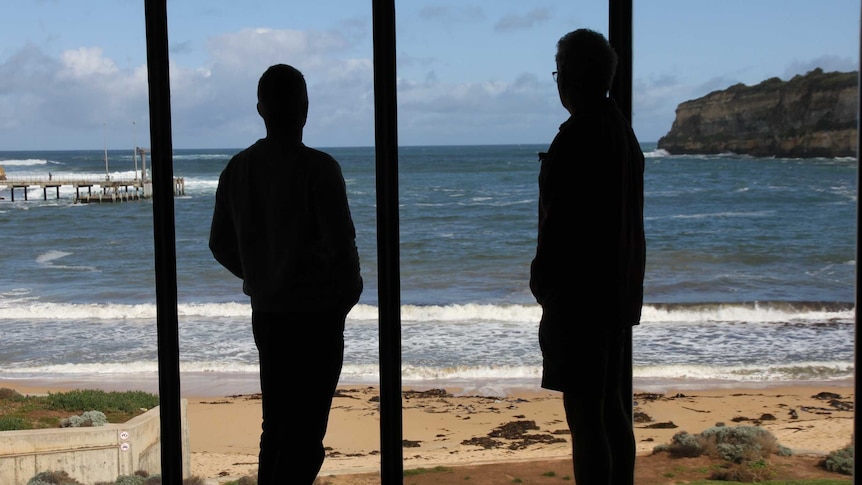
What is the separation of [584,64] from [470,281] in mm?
7824

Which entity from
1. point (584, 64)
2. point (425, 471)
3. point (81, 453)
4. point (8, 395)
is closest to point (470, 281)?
point (8, 395)

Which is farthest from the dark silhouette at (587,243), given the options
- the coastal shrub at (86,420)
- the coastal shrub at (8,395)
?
the coastal shrub at (8,395)

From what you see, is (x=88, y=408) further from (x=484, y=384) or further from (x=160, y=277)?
(x=160, y=277)

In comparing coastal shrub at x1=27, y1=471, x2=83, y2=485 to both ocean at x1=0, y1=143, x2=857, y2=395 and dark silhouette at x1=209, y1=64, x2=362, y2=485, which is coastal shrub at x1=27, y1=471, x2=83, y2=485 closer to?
ocean at x1=0, y1=143, x2=857, y2=395

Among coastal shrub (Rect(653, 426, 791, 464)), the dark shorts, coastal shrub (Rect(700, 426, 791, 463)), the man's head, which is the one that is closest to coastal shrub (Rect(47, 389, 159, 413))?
coastal shrub (Rect(653, 426, 791, 464))

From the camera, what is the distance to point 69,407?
482 cm

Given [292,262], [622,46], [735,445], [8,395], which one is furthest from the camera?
[8,395]

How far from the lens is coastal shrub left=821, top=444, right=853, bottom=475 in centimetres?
324

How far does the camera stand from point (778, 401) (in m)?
5.82

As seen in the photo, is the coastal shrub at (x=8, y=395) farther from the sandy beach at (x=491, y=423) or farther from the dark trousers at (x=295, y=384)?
the dark trousers at (x=295, y=384)

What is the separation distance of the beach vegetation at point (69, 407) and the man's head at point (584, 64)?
12.3ft

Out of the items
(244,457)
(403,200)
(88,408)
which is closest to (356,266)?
(244,457)

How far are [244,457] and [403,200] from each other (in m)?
10.4

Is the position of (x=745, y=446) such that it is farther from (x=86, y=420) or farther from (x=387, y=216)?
(x=86, y=420)
